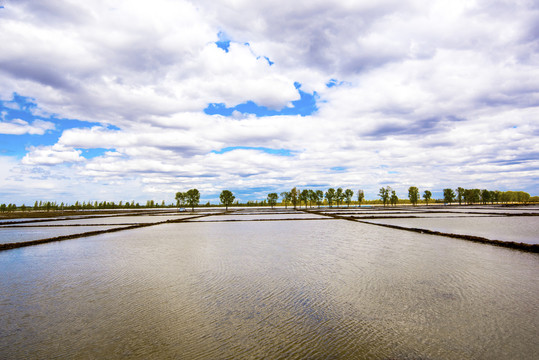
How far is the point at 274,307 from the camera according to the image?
815 centimetres

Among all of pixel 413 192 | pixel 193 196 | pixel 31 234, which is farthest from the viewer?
pixel 413 192

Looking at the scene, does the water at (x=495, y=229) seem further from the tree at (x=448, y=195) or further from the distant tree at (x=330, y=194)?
the tree at (x=448, y=195)

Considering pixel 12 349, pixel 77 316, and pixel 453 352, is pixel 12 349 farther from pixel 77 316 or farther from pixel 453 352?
pixel 453 352

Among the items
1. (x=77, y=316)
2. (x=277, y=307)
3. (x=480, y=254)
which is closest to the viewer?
(x=77, y=316)

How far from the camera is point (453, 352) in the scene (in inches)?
216

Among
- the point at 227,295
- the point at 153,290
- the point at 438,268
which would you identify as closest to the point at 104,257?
the point at 153,290

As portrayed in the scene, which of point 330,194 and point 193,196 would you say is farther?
point 330,194

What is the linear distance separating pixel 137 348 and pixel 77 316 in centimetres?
313

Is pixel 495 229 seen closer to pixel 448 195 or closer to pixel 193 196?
pixel 193 196

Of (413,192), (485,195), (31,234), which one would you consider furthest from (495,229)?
(485,195)

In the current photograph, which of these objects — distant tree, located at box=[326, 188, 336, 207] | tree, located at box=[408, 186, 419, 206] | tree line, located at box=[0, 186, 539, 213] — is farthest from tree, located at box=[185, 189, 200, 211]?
tree, located at box=[408, 186, 419, 206]

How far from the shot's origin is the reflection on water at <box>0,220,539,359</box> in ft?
19.0

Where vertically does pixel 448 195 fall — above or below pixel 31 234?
above

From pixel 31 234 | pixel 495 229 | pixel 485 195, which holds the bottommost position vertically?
pixel 31 234
